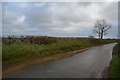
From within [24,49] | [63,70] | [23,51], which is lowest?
[63,70]

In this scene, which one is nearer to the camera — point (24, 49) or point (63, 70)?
point (63, 70)

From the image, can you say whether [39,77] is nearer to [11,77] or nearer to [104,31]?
[11,77]

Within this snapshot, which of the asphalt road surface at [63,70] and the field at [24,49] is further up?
the field at [24,49]

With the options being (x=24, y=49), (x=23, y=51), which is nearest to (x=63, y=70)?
(x=23, y=51)

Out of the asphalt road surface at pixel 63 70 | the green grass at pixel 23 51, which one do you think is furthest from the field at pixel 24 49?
the asphalt road surface at pixel 63 70

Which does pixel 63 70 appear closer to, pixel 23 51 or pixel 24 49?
pixel 23 51

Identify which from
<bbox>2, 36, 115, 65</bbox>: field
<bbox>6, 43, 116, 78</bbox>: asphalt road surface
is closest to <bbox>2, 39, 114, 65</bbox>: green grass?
<bbox>2, 36, 115, 65</bbox>: field

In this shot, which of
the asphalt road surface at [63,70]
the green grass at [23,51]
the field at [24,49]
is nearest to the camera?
the asphalt road surface at [63,70]

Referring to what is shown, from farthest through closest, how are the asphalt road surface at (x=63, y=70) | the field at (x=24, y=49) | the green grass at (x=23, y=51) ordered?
the field at (x=24, y=49) < the green grass at (x=23, y=51) < the asphalt road surface at (x=63, y=70)

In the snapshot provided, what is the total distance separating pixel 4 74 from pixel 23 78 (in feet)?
4.24

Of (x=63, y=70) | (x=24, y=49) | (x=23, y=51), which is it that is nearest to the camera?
(x=63, y=70)

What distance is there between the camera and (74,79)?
4.50 m

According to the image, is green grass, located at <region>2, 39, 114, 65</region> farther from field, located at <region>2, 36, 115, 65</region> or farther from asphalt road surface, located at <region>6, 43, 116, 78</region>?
asphalt road surface, located at <region>6, 43, 116, 78</region>

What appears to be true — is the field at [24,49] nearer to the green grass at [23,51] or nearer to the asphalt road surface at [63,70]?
the green grass at [23,51]
